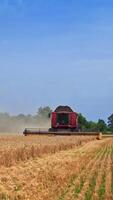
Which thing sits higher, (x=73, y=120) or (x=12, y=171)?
(x=73, y=120)

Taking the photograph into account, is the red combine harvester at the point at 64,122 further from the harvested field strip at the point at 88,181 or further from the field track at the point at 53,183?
the field track at the point at 53,183

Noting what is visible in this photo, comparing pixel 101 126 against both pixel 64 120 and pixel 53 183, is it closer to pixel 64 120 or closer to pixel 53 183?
pixel 64 120

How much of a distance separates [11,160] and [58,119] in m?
52.0

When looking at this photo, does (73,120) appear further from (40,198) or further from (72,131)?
(40,198)

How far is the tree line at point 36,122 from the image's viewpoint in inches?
4345

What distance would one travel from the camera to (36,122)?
386 feet

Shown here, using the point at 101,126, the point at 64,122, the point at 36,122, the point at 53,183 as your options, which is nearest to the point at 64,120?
the point at 64,122

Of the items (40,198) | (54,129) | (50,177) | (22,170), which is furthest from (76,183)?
(54,129)

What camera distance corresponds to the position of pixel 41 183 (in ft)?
65.4

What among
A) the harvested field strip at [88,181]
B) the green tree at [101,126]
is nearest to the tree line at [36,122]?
the green tree at [101,126]

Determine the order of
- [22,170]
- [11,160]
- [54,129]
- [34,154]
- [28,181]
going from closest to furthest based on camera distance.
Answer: [28,181] → [22,170] → [11,160] → [34,154] → [54,129]

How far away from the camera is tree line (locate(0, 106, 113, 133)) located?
110 m

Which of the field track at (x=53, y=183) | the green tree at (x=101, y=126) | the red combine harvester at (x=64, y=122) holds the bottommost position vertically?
the field track at (x=53, y=183)

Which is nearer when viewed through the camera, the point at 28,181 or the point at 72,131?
the point at 28,181
